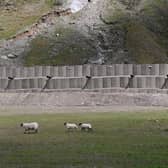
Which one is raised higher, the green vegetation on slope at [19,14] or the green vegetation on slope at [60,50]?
the green vegetation on slope at [19,14]

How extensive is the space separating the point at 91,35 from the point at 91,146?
4573 cm

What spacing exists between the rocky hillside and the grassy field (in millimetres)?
32881

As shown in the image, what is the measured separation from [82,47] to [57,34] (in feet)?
14.5

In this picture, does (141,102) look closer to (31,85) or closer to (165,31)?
(31,85)

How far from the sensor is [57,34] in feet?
218

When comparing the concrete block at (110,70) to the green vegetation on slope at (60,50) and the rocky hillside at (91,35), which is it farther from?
the green vegetation on slope at (60,50)

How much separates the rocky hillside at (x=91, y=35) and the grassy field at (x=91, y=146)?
1295 inches

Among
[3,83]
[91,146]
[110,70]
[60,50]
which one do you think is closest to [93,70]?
[110,70]

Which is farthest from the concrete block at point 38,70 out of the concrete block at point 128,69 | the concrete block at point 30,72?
the concrete block at point 128,69

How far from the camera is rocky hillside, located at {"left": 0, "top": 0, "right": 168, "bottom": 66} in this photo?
62688 mm

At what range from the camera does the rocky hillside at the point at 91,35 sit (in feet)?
206

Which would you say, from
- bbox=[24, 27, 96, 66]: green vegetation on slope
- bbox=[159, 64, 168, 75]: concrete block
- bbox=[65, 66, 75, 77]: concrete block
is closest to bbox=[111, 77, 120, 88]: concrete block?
bbox=[159, 64, 168, 75]: concrete block

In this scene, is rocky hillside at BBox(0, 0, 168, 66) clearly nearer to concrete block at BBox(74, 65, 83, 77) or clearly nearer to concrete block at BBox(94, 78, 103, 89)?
concrete block at BBox(74, 65, 83, 77)

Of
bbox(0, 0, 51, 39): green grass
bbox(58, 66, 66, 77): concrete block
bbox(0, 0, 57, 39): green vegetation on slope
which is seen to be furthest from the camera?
bbox(0, 0, 57, 39): green vegetation on slope
